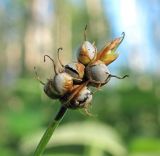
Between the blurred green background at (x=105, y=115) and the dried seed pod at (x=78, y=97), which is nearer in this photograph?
the dried seed pod at (x=78, y=97)

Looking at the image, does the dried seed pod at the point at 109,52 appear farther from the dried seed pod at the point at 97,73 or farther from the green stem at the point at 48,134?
the green stem at the point at 48,134

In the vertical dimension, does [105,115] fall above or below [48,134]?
below

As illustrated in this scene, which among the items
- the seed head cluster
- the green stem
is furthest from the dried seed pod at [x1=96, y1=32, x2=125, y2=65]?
the green stem

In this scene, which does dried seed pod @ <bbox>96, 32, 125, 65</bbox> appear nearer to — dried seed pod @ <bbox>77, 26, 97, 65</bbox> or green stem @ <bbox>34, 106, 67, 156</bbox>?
dried seed pod @ <bbox>77, 26, 97, 65</bbox>

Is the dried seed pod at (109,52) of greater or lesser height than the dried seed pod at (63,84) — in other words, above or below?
above

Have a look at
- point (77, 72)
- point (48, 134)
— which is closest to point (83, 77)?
point (77, 72)

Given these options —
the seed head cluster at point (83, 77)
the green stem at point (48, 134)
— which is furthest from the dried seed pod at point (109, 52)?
the green stem at point (48, 134)

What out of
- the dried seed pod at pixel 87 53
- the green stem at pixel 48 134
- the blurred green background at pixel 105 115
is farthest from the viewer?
the blurred green background at pixel 105 115

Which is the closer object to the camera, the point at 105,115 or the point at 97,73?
the point at 97,73

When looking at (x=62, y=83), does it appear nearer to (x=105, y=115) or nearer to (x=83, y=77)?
(x=83, y=77)
